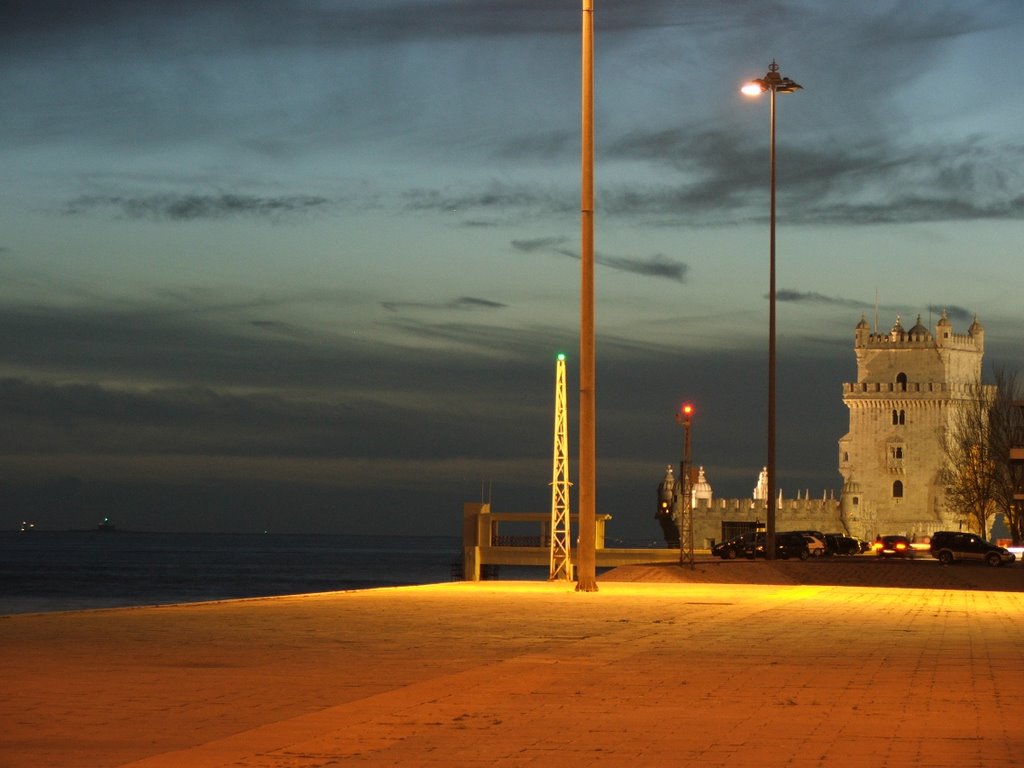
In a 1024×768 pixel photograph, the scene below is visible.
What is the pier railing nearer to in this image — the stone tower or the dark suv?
the dark suv

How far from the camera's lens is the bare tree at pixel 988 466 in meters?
102

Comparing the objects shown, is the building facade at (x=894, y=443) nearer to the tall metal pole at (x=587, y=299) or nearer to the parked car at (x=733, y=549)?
the parked car at (x=733, y=549)

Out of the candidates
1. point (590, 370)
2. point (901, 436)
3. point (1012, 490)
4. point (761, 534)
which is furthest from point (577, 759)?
point (901, 436)

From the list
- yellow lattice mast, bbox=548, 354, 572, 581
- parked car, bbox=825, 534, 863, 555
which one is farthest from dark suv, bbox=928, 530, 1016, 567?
yellow lattice mast, bbox=548, 354, 572, 581

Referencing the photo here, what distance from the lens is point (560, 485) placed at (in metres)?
46.4

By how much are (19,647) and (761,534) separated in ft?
198

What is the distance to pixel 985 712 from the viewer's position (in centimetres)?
1355

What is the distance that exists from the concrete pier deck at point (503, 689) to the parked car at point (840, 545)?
58850mm

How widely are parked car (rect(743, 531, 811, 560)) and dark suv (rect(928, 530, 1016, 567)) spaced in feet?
19.2

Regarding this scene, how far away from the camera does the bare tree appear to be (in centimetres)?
10225

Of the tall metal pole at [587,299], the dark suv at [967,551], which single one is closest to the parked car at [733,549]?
the dark suv at [967,551]

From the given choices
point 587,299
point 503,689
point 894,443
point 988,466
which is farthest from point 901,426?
point 503,689

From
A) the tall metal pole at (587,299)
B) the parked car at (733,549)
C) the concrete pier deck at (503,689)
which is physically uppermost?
the tall metal pole at (587,299)

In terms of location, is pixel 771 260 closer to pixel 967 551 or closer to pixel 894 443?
pixel 967 551
